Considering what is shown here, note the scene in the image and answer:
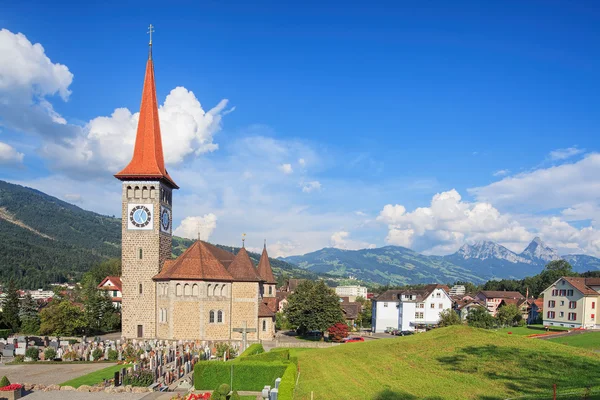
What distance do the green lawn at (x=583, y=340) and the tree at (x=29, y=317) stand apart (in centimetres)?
6266

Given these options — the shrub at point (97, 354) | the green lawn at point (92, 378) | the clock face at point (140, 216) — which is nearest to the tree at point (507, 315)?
the clock face at point (140, 216)

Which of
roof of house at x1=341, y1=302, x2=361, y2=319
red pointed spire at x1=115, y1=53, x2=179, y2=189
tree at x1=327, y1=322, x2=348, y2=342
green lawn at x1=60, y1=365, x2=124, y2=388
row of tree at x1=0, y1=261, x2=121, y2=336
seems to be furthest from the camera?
roof of house at x1=341, y1=302, x2=361, y2=319

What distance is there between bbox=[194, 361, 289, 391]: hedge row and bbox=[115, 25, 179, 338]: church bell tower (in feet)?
77.9

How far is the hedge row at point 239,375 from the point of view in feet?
98.0

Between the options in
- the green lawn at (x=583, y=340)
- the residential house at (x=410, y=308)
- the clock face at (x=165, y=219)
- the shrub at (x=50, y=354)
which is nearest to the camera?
the shrub at (x=50, y=354)

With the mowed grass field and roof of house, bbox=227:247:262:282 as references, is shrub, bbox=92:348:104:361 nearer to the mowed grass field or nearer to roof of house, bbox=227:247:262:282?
roof of house, bbox=227:247:262:282

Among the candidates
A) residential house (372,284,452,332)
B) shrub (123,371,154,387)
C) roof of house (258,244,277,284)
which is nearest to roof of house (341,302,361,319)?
residential house (372,284,452,332)

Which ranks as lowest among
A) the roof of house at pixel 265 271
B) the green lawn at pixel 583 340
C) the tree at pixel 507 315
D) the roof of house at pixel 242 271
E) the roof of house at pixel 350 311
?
the roof of house at pixel 350 311

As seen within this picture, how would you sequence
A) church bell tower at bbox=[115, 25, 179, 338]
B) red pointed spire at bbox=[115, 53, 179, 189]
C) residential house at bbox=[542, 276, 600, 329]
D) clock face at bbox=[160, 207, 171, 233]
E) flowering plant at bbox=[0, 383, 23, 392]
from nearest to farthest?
flowering plant at bbox=[0, 383, 23, 392] → church bell tower at bbox=[115, 25, 179, 338] → red pointed spire at bbox=[115, 53, 179, 189] → clock face at bbox=[160, 207, 171, 233] → residential house at bbox=[542, 276, 600, 329]

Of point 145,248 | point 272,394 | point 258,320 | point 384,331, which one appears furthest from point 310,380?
point 384,331

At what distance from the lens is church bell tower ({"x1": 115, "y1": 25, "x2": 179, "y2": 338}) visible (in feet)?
170

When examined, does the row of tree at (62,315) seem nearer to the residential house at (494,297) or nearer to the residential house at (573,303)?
the residential house at (573,303)

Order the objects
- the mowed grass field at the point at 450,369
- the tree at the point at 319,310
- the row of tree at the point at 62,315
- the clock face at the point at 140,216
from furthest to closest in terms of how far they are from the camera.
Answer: the tree at the point at 319,310
the row of tree at the point at 62,315
the clock face at the point at 140,216
the mowed grass field at the point at 450,369

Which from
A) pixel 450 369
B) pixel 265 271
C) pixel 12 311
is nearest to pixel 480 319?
pixel 265 271
